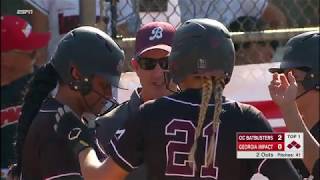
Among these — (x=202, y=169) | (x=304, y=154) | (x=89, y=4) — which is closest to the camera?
(x=202, y=169)

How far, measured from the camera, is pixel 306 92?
3.61 meters

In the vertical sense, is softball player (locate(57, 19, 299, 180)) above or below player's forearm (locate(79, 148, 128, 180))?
above

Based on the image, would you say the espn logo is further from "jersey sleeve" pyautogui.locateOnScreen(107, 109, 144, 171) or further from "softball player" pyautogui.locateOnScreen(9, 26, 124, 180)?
"jersey sleeve" pyautogui.locateOnScreen(107, 109, 144, 171)

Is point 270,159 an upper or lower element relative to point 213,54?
lower

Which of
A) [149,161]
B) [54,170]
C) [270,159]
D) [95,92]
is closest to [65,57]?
[95,92]

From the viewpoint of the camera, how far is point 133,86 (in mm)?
4605

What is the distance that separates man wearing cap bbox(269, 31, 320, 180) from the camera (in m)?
3.17

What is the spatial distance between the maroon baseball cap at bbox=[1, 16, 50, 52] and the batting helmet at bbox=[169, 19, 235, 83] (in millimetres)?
2300

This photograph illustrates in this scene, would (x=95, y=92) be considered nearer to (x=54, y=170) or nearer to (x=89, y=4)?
(x=54, y=170)

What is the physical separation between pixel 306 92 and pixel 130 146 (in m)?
1.13

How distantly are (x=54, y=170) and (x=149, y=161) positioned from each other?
46 cm

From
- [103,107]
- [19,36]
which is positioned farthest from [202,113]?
[19,36]

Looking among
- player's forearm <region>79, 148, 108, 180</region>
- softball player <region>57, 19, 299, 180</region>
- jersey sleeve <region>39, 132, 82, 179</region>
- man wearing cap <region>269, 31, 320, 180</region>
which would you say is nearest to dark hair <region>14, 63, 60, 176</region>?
jersey sleeve <region>39, 132, 82, 179</region>

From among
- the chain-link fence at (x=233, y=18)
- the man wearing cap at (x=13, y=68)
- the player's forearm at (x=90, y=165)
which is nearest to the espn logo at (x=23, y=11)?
the man wearing cap at (x=13, y=68)
